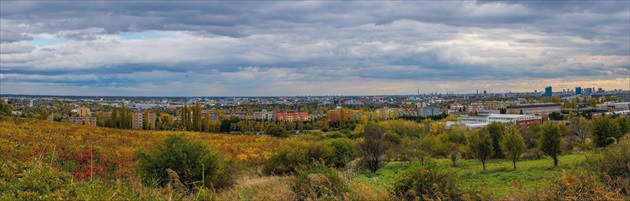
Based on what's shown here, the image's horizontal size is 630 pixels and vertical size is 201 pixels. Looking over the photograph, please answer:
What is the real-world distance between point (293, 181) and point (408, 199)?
2490 mm

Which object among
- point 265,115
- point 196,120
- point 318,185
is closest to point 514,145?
point 318,185

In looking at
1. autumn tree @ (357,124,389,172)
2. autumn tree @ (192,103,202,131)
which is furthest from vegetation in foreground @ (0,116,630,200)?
autumn tree @ (192,103,202,131)

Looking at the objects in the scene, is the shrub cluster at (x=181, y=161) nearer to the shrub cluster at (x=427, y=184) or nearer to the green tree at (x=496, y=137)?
the shrub cluster at (x=427, y=184)

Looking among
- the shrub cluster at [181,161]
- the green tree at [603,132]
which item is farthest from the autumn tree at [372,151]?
the green tree at [603,132]

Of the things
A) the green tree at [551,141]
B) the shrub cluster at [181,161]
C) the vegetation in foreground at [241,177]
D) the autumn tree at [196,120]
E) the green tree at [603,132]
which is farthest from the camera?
the autumn tree at [196,120]

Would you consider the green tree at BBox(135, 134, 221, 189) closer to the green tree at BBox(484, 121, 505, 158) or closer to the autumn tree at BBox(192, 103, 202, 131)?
the green tree at BBox(484, 121, 505, 158)

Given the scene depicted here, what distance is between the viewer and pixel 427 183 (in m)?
10.0

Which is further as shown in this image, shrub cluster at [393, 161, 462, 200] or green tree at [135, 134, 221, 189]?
green tree at [135, 134, 221, 189]

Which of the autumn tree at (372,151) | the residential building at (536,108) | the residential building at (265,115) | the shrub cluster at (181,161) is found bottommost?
the residential building at (265,115)

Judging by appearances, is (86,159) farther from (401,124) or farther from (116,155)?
(401,124)

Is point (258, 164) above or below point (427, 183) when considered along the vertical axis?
below

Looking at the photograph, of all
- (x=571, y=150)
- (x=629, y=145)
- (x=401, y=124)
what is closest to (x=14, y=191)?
(x=629, y=145)

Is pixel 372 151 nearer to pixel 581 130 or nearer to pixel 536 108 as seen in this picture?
pixel 581 130

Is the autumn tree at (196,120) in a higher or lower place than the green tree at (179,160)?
lower
